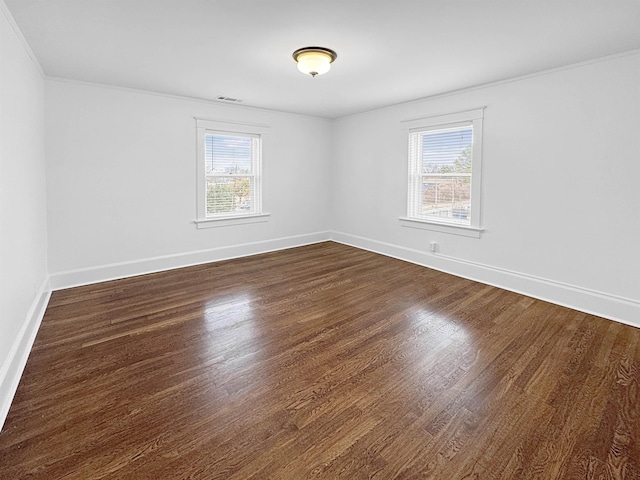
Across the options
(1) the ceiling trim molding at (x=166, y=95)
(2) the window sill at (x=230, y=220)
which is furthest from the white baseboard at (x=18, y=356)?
(1) the ceiling trim molding at (x=166, y=95)

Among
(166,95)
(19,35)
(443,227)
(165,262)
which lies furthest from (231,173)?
(443,227)

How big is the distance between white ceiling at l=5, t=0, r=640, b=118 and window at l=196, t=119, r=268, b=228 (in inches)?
44.4

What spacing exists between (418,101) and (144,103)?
389 centimetres

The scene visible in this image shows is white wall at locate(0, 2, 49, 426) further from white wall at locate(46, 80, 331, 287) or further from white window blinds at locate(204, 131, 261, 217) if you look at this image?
white window blinds at locate(204, 131, 261, 217)

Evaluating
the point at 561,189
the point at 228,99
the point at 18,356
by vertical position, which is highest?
the point at 228,99

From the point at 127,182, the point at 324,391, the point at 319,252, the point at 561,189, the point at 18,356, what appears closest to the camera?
the point at 324,391

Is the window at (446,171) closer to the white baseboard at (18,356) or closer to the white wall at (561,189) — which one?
the white wall at (561,189)

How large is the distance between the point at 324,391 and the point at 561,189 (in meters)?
3.34

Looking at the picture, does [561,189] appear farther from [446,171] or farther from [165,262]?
[165,262]

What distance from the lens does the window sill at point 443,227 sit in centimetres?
447

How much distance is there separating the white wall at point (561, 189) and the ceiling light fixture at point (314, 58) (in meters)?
2.28

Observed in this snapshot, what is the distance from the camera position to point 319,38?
2768 millimetres

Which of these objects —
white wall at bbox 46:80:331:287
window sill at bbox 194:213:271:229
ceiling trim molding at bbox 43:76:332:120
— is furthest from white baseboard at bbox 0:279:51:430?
ceiling trim molding at bbox 43:76:332:120

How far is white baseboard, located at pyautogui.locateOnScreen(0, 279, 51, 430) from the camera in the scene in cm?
195
